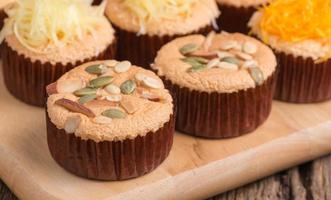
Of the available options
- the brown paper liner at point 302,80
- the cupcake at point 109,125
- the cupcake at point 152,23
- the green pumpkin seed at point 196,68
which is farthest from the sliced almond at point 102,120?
the brown paper liner at point 302,80

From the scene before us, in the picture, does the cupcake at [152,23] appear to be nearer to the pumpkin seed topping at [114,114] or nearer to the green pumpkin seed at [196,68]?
the green pumpkin seed at [196,68]

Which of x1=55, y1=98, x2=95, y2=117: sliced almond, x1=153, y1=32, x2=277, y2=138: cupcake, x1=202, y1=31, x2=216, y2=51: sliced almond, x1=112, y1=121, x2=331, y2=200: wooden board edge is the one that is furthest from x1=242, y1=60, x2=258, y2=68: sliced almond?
x1=55, y1=98, x2=95, y2=117: sliced almond

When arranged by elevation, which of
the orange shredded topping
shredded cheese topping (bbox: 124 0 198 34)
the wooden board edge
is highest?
the orange shredded topping

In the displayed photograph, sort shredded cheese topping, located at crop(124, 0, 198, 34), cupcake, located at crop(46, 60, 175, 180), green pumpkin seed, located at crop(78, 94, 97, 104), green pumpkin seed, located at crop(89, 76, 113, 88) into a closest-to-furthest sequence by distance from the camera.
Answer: cupcake, located at crop(46, 60, 175, 180) → green pumpkin seed, located at crop(78, 94, 97, 104) → green pumpkin seed, located at crop(89, 76, 113, 88) → shredded cheese topping, located at crop(124, 0, 198, 34)

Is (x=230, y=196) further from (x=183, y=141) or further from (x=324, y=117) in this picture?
(x=324, y=117)

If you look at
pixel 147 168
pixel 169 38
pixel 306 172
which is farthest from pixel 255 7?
pixel 147 168

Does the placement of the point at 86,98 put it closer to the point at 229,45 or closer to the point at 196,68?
the point at 196,68

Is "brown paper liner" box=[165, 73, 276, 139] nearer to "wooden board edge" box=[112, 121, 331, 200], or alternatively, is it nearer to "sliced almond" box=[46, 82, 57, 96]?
"wooden board edge" box=[112, 121, 331, 200]
